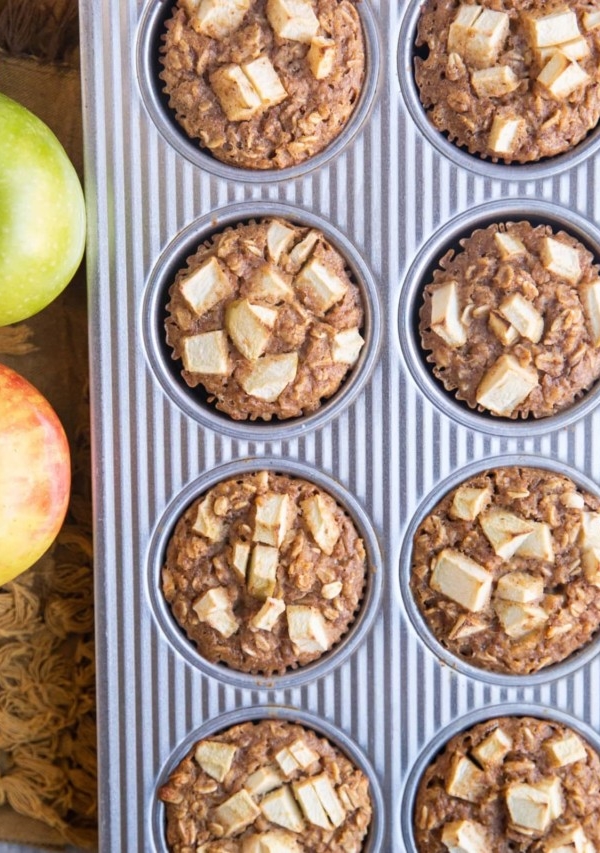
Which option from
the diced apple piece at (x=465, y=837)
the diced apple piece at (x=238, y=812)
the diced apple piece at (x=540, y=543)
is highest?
the diced apple piece at (x=540, y=543)

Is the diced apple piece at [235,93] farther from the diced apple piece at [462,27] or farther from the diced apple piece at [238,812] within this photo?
the diced apple piece at [238,812]

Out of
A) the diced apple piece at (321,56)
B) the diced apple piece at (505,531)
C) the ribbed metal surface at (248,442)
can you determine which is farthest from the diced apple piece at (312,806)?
the diced apple piece at (321,56)

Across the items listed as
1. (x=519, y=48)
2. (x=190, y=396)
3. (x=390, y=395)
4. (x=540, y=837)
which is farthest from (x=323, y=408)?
(x=540, y=837)

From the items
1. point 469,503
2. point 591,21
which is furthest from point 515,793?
point 591,21

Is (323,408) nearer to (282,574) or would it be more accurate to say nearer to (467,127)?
(282,574)

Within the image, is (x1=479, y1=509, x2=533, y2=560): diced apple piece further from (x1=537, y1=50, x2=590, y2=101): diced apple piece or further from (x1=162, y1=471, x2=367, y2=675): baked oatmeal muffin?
(x1=537, y1=50, x2=590, y2=101): diced apple piece

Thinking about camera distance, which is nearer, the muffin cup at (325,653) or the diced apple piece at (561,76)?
the diced apple piece at (561,76)

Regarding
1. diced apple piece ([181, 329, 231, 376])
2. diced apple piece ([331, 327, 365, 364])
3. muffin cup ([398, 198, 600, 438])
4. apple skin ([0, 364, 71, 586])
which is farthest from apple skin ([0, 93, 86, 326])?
muffin cup ([398, 198, 600, 438])

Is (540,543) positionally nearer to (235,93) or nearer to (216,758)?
(216,758)
